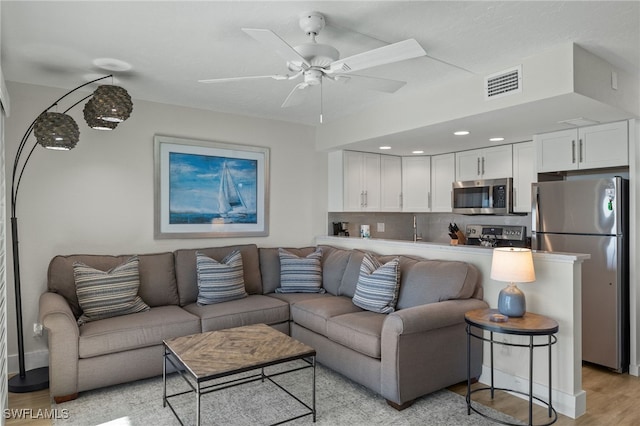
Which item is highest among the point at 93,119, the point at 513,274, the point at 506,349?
the point at 93,119

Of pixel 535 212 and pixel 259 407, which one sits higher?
pixel 535 212

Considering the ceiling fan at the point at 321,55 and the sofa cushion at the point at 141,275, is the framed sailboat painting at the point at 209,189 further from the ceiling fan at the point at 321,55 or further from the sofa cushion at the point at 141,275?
the ceiling fan at the point at 321,55

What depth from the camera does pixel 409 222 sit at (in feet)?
20.2

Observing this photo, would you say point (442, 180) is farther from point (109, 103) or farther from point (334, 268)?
point (109, 103)

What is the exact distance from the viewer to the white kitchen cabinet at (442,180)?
5.28 meters

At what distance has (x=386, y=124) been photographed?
4.10 metres

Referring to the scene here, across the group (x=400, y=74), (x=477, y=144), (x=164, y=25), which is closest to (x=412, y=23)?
(x=400, y=74)

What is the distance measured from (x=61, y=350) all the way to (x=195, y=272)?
1.33 meters

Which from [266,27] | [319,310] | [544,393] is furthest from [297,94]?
[544,393]

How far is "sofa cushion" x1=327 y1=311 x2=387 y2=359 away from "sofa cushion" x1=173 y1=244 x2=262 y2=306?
3.96 feet

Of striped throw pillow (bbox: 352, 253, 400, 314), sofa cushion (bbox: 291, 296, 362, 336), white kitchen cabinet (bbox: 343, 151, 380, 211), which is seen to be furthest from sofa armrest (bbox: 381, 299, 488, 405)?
white kitchen cabinet (bbox: 343, 151, 380, 211)

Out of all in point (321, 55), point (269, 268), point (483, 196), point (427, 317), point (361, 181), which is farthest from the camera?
point (361, 181)

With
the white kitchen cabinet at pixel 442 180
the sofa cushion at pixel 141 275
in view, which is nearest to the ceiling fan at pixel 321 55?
the sofa cushion at pixel 141 275

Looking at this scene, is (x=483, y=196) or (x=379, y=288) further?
(x=483, y=196)
